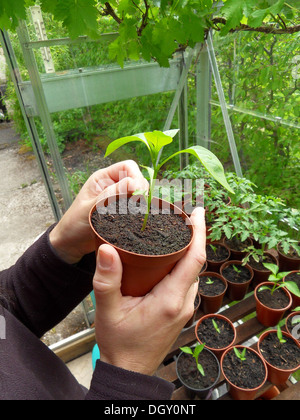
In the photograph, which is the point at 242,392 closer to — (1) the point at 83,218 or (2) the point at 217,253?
(2) the point at 217,253

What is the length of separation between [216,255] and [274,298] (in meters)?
0.34

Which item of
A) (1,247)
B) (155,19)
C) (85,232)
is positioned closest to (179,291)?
(85,232)

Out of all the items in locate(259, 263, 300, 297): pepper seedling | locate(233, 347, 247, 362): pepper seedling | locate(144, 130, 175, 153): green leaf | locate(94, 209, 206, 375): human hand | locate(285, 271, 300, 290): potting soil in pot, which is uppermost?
locate(144, 130, 175, 153): green leaf

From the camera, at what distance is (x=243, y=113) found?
1.57 metres

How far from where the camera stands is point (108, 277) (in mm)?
471

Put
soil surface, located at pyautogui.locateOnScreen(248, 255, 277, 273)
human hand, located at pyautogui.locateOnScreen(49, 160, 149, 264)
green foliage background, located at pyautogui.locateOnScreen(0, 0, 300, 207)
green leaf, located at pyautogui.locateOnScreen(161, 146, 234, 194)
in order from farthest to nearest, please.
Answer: soil surface, located at pyautogui.locateOnScreen(248, 255, 277, 273) < green foliage background, located at pyautogui.locateOnScreen(0, 0, 300, 207) < human hand, located at pyautogui.locateOnScreen(49, 160, 149, 264) < green leaf, located at pyautogui.locateOnScreen(161, 146, 234, 194)

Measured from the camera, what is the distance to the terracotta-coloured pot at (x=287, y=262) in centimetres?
141

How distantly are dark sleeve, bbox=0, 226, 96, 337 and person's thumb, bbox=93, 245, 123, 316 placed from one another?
0.91ft

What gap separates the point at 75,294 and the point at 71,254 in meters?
0.12

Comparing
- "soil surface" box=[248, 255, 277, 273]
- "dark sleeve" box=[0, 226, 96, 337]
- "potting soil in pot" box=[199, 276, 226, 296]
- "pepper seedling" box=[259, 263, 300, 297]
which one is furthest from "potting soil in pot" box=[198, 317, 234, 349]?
"dark sleeve" box=[0, 226, 96, 337]

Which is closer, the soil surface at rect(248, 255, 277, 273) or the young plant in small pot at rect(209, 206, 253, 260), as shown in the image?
the young plant in small pot at rect(209, 206, 253, 260)

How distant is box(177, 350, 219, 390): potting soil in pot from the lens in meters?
1.02

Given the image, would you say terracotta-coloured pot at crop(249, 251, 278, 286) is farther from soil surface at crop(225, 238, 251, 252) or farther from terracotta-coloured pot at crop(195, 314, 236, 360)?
terracotta-coloured pot at crop(195, 314, 236, 360)

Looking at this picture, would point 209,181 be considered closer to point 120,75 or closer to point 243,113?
point 243,113
